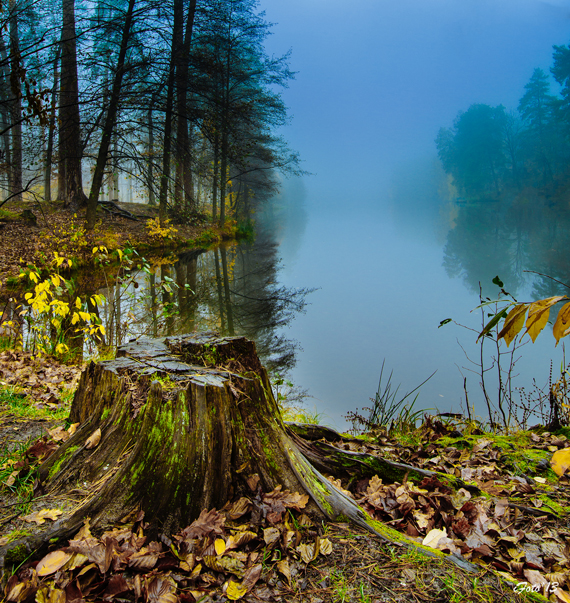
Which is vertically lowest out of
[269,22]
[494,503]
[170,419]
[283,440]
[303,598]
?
[494,503]

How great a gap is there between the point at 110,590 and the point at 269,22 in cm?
→ 2159

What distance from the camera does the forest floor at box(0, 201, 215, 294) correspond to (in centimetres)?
943

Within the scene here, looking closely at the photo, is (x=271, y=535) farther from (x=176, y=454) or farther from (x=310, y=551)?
(x=176, y=454)

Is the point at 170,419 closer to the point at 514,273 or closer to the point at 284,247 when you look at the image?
the point at 514,273

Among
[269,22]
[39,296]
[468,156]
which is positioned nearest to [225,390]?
[39,296]

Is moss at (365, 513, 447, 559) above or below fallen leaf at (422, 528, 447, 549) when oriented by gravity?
above

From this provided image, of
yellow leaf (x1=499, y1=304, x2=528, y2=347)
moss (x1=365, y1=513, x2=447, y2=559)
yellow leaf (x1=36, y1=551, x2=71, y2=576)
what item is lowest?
moss (x1=365, y1=513, x2=447, y2=559)

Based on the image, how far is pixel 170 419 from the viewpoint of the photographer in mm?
1812

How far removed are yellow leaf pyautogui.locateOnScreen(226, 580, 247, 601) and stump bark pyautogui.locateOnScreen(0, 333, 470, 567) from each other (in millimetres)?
403

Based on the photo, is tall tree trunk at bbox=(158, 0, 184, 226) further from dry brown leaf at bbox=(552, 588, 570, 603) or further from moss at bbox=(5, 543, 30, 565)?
dry brown leaf at bbox=(552, 588, 570, 603)

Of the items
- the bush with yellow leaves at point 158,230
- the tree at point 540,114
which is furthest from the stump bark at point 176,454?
the tree at point 540,114

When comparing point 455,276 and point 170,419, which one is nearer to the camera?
point 170,419

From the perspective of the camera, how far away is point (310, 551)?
1611 mm

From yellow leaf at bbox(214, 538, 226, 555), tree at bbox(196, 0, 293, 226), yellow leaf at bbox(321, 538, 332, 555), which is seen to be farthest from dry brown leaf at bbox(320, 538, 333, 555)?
tree at bbox(196, 0, 293, 226)
